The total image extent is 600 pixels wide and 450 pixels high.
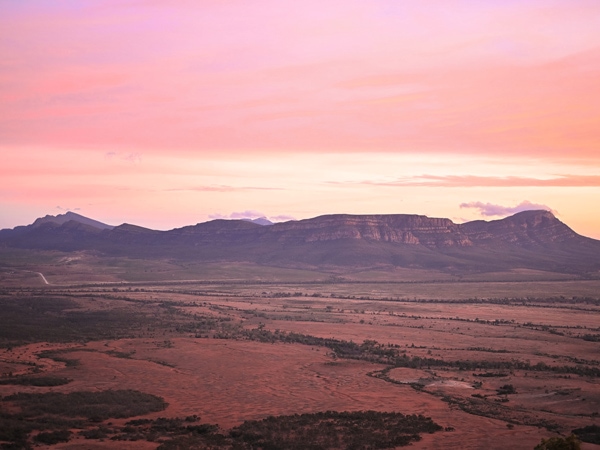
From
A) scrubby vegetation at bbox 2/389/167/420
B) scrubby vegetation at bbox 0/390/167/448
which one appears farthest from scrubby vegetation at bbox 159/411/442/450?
scrubby vegetation at bbox 2/389/167/420

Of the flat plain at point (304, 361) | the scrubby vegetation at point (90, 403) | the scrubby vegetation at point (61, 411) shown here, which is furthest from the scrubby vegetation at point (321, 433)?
the scrubby vegetation at point (90, 403)

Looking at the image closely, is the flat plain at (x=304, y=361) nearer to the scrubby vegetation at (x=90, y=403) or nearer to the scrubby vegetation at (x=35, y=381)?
the scrubby vegetation at (x=35, y=381)

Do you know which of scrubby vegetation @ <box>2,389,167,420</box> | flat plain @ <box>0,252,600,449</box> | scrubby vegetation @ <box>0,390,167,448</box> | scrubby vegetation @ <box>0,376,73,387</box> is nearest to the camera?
scrubby vegetation @ <box>0,390,167,448</box>

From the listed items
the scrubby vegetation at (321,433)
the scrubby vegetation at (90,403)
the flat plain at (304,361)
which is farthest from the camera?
the scrubby vegetation at (90,403)

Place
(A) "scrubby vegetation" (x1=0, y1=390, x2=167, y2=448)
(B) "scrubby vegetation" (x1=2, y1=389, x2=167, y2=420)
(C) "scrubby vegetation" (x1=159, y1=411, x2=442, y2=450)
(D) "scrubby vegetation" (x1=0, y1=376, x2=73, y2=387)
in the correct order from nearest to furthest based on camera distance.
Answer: (C) "scrubby vegetation" (x1=159, y1=411, x2=442, y2=450) → (A) "scrubby vegetation" (x1=0, y1=390, x2=167, y2=448) → (B) "scrubby vegetation" (x1=2, y1=389, x2=167, y2=420) → (D) "scrubby vegetation" (x1=0, y1=376, x2=73, y2=387)

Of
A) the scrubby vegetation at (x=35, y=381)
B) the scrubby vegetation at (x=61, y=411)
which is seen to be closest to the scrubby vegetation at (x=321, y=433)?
the scrubby vegetation at (x=61, y=411)

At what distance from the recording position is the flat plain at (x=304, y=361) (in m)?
28.6

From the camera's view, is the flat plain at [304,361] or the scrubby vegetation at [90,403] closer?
the flat plain at [304,361]

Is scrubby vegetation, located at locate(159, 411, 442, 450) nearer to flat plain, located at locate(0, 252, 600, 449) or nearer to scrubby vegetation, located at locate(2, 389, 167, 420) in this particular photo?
flat plain, located at locate(0, 252, 600, 449)

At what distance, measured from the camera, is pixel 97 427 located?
27469 mm

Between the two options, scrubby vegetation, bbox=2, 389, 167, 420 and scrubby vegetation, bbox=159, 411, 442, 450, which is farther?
scrubby vegetation, bbox=2, 389, 167, 420

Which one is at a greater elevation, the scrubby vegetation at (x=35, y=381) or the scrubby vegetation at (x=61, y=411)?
the scrubby vegetation at (x=35, y=381)

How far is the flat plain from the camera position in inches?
1125

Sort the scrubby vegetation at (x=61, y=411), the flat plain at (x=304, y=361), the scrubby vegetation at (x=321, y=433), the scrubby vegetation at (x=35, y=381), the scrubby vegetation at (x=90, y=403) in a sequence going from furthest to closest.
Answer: the scrubby vegetation at (x=35, y=381), the scrubby vegetation at (x=90, y=403), the flat plain at (x=304, y=361), the scrubby vegetation at (x=61, y=411), the scrubby vegetation at (x=321, y=433)
